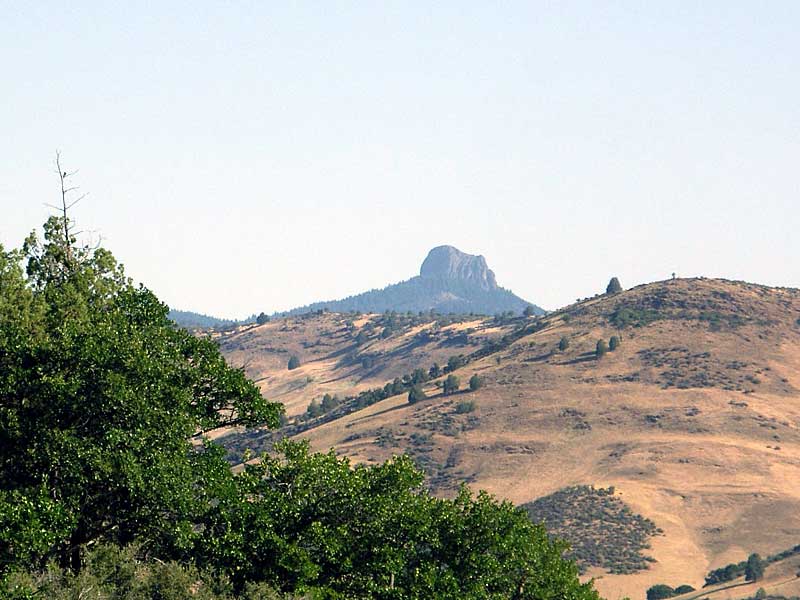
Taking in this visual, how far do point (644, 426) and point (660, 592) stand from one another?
50.2m

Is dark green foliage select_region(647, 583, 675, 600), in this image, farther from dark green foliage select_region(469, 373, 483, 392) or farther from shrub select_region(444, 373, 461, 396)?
shrub select_region(444, 373, 461, 396)

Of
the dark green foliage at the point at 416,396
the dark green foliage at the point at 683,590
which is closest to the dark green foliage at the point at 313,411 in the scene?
the dark green foliage at the point at 416,396

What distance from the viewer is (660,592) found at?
9969cm

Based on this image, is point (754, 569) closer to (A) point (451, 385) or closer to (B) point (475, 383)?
(B) point (475, 383)

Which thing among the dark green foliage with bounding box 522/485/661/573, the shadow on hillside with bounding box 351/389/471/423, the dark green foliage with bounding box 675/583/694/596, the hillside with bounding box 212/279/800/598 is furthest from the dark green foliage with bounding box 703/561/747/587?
the shadow on hillside with bounding box 351/389/471/423

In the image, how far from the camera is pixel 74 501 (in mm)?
32188

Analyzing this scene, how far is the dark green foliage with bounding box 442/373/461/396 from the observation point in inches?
6752

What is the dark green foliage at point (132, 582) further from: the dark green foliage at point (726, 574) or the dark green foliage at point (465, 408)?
the dark green foliage at point (465, 408)

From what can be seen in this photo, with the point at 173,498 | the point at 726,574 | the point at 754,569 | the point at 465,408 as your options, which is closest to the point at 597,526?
the point at 726,574

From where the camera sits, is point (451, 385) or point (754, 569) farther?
point (451, 385)

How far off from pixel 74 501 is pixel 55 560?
2.83 metres

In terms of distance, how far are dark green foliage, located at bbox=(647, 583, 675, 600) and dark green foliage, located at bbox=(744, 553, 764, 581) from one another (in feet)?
20.4

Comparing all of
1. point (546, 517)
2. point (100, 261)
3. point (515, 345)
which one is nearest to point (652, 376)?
point (515, 345)

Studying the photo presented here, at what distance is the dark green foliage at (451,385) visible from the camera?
563 ft
